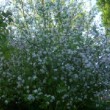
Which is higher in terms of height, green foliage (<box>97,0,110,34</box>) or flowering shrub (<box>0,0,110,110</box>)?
green foliage (<box>97,0,110,34</box>)

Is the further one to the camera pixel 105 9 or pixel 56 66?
pixel 105 9

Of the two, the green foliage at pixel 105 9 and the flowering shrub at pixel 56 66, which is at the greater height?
the green foliage at pixel 105 9

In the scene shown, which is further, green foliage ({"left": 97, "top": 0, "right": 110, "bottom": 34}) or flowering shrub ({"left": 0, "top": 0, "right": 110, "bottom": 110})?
green foliage ({"left": 97, "top": 0, "right": 110, "bottom": 34})

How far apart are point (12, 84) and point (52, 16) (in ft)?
8.91

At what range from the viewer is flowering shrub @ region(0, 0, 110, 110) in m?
9.56

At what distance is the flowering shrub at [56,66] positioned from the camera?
31.4 feet

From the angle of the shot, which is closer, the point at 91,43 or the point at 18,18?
the point at 91,43

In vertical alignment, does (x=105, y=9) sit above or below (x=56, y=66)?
above

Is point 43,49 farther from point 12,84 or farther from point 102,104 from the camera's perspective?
point 102,104

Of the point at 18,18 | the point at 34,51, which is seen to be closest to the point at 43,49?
the point at 34,51

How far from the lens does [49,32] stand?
10.2m

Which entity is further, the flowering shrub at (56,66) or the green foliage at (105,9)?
the green foliage at (105,9)

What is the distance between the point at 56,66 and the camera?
9.59m

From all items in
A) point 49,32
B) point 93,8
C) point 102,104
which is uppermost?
point 93,8
